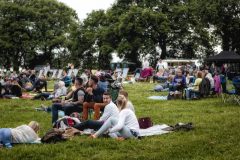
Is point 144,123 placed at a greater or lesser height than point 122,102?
lesser

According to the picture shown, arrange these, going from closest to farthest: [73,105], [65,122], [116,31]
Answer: [65,122] → [73,105] → [116,31]

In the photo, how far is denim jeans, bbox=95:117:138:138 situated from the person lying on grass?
4.46ft

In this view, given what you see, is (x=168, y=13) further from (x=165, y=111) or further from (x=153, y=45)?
(x=165, y=111)

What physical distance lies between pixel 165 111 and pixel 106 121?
18.1ft

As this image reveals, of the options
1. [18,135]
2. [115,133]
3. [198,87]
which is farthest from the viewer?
[198,87]

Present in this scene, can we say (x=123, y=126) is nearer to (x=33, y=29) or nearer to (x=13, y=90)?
(x=13, y=90)

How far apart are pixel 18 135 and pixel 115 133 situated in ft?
6.77

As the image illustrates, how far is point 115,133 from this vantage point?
1036 cm

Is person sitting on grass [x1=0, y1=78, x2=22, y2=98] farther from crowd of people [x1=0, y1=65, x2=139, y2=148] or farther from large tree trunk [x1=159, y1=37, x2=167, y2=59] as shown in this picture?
large tree trunk [x1=159, y1=37, x2=167, y2=59]

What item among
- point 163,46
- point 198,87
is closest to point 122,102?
point 198,87

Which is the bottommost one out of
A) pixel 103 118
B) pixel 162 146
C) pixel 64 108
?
pixel 162 146

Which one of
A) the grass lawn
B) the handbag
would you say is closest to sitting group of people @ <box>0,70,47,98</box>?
the grass lawn

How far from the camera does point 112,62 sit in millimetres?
59188

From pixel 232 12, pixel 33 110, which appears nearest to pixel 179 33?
pixel 232 12
